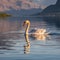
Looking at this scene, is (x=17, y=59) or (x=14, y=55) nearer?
(x=17, y=59)

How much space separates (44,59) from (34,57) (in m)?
1.07

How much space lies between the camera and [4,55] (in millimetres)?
19906

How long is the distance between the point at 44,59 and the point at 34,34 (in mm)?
19544

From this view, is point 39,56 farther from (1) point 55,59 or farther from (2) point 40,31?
(2) point 40,31

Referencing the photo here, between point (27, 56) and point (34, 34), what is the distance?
1833 cm

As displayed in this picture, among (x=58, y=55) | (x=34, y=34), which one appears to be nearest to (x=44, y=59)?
(x=58, y=55)

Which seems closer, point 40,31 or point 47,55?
point 47,55

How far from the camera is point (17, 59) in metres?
18.3

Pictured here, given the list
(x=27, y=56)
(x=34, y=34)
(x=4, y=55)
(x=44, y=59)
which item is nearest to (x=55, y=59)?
(x=44, y=59)

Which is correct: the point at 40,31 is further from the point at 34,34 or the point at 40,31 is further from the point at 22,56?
the point at 22,56

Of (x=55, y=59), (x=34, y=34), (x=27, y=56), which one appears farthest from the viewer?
(x=34, y=34)

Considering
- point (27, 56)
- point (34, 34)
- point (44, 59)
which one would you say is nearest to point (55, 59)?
point (44, 59)

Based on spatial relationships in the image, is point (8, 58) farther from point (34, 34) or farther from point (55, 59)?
point (34, 34)

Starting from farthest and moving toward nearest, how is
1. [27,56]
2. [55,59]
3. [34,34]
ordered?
1. [34,34]
2. [27,56]
3. [55,59]
